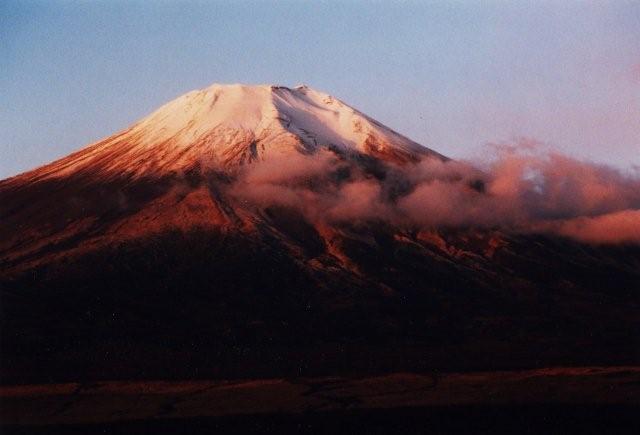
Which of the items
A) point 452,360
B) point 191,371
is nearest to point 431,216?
point 452,360

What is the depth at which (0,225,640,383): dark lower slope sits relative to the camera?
3182 inches

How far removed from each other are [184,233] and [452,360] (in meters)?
38.5

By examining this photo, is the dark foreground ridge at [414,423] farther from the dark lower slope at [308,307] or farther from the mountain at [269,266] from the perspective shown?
the mountain at [269,266]

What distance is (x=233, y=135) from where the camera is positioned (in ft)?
437

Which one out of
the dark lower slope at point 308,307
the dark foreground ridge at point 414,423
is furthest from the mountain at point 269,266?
the dark foreground ridge at point 414,423

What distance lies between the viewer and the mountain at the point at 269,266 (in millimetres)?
84250

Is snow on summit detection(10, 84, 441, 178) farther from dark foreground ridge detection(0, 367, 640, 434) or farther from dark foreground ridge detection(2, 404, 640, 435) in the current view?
dark foreground ridge detection(2, 404, 640, 435)

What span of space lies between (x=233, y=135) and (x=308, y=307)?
41.4m

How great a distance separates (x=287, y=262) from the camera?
106 m

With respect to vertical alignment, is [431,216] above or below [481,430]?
above

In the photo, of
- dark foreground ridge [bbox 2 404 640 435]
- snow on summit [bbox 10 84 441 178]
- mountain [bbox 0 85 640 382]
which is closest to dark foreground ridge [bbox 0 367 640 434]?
dark foreground ridge [bbox 2 404 640 435]

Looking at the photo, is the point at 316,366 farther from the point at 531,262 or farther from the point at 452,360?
the point at 531,262

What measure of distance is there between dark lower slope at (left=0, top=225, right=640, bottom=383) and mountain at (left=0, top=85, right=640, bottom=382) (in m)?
0.25

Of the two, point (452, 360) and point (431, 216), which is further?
point (431, 216)
